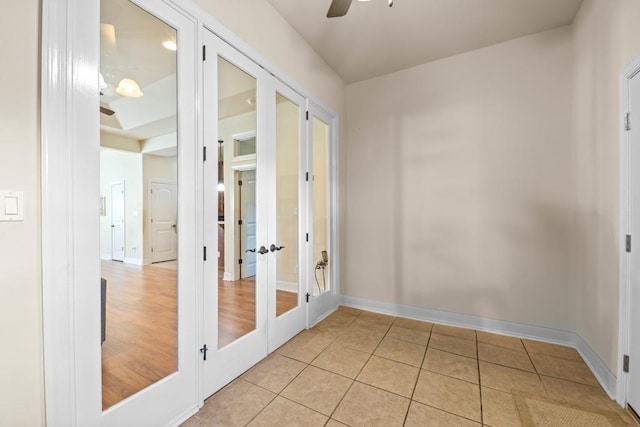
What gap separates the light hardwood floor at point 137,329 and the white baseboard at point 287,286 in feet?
2.32

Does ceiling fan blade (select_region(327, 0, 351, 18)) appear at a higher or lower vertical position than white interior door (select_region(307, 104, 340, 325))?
higher

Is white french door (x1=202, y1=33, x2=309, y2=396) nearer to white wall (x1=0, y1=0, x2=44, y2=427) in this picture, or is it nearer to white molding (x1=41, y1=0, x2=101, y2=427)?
white molding (x1=41, y1=0, x2=101, y2=427)

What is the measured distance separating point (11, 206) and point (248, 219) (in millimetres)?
1484

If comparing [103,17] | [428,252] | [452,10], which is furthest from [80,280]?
[452,10]

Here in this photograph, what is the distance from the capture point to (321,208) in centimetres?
338

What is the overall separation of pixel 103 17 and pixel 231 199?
1429 millimetres

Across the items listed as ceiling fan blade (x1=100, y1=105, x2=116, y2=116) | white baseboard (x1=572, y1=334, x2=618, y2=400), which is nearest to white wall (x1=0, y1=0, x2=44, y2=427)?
ceiling fan blade (x1=100, y1=105, x2=116, y2=116)

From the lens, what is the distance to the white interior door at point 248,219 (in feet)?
7.82

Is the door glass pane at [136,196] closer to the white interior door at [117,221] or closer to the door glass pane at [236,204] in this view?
the white interior door at [117,221]

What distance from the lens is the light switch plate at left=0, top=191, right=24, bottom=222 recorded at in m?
1.03

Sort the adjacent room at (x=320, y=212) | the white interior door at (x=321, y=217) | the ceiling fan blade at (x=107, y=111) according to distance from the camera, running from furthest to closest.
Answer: the white interior door at (x=321, y=217)
the ceiling fan blade at (x=107, y=111)
the adjacent room at (x=320, y=212)

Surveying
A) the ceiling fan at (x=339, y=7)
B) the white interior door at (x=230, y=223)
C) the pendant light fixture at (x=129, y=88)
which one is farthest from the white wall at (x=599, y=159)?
the pendant light fixture at (x=129, y=88)

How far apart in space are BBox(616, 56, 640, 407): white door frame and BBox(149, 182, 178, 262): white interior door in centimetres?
291

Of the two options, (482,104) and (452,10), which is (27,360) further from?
(482,104)
